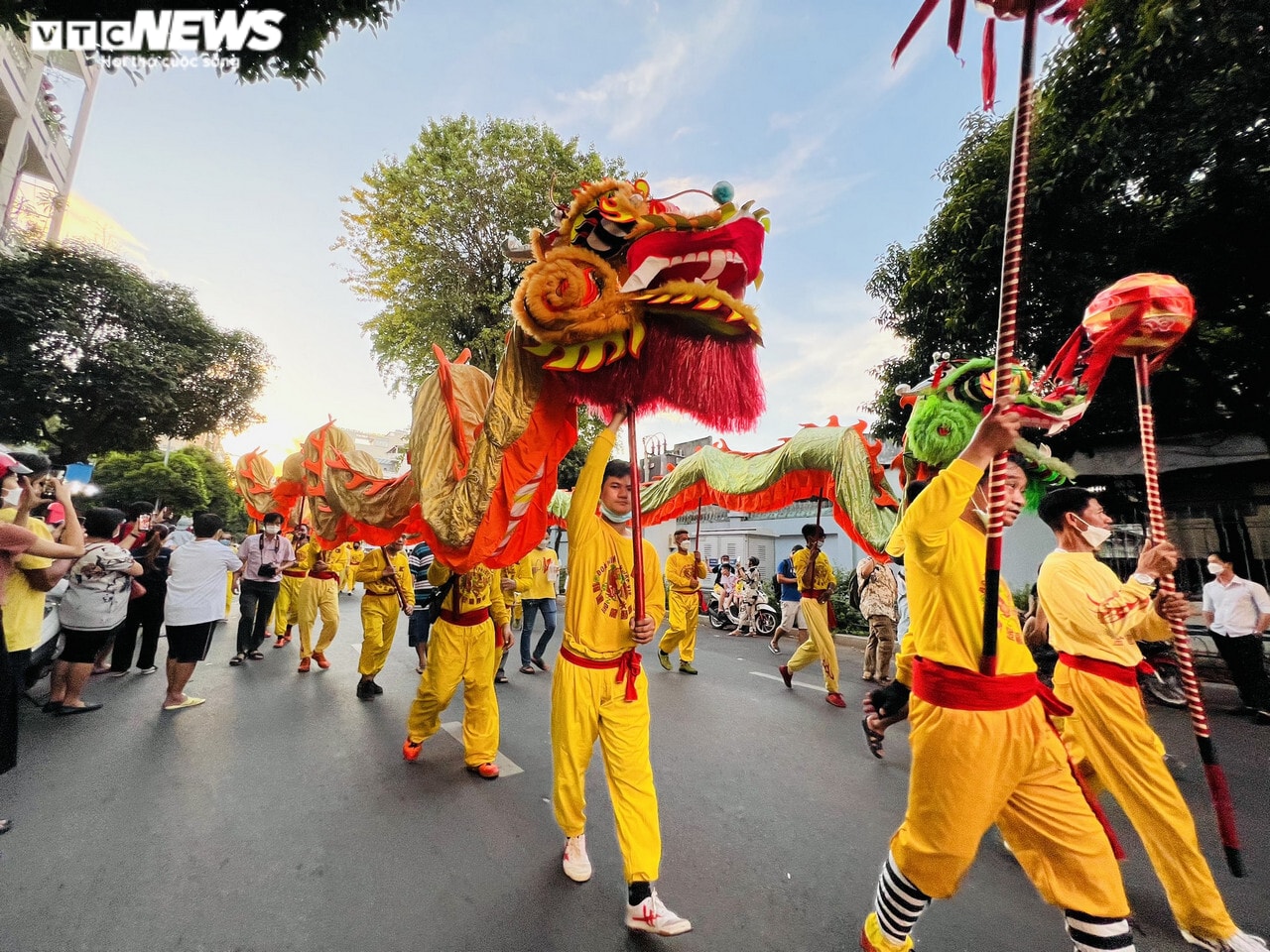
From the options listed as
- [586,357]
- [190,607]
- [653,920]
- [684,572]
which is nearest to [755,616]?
[684,572]

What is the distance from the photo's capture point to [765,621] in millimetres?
11438

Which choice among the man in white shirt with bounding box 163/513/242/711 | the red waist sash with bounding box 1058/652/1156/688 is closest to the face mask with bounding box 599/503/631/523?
the red waist sash with bounding box 1058/652/1156/688

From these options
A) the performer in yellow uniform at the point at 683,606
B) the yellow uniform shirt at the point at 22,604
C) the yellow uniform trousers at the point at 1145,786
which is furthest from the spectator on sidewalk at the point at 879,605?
the yellow uniform shirt at the point at 22,604

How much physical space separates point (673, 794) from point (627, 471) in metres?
2.10

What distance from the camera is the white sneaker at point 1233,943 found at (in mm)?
2076

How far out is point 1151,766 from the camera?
89.5 inches

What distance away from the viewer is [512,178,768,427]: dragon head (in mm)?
2072

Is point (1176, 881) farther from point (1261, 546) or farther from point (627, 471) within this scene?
point (1261, 546)

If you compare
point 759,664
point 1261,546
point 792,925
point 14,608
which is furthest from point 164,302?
point 1261,546

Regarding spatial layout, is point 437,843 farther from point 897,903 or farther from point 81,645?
point 81,645

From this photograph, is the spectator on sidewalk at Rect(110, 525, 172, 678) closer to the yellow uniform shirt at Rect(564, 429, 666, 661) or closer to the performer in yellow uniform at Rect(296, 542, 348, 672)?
the performer in yellow uniform at Rect(296, 542, 348, 672)

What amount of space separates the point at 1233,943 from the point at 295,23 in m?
6.83

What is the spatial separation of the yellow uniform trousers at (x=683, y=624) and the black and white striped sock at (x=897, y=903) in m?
5.05

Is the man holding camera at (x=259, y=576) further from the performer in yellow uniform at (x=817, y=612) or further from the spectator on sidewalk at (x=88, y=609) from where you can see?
the performer in yellow uniform at (x=817, y=612)
